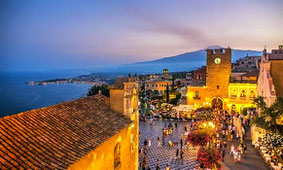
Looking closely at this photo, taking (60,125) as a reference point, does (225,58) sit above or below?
above

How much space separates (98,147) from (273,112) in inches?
527

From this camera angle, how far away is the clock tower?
38.8 m

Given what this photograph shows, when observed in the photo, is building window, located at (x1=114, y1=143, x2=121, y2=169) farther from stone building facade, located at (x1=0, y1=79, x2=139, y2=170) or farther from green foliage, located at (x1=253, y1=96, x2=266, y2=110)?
green foliage, located at (x1=253, y1=96, x2=266, y2=110)

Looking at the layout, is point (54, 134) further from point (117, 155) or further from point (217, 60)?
point (217, 60)

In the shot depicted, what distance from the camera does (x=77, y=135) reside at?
1025 cm

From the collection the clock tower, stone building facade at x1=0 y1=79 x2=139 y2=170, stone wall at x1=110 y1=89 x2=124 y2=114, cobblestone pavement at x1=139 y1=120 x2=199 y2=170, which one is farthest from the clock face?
stone wall at x1=110 y1=89 x2=124 y2=114

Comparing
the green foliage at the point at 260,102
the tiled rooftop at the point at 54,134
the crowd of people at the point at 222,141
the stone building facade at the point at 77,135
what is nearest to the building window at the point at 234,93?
the crowd of people at the point at 222,141

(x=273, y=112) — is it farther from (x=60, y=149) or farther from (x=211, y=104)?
(x=211, y=104)

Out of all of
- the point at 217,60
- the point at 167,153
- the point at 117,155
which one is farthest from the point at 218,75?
the point at 117,155

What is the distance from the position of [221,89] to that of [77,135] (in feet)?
112

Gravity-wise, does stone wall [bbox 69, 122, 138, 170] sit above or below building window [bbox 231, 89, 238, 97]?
below

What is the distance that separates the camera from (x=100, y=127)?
39.1 ft

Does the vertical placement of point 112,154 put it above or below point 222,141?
above

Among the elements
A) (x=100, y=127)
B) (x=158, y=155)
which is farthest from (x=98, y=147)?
(x=158, y=155)
